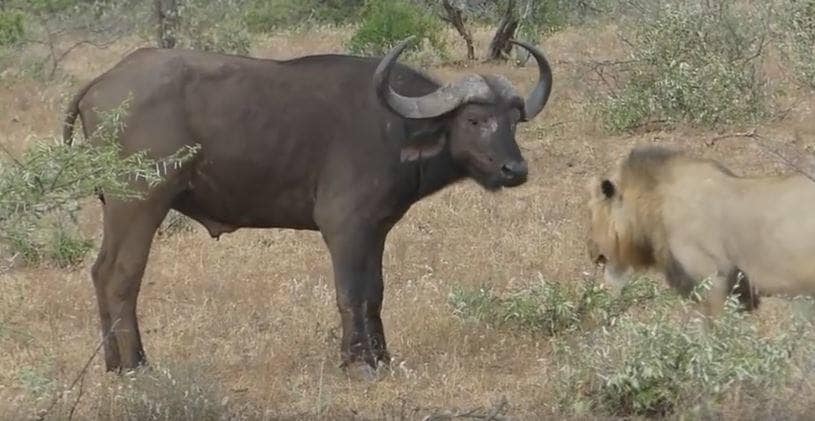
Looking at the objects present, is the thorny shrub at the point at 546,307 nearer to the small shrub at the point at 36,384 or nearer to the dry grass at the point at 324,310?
the dry grass at the point at 324,310

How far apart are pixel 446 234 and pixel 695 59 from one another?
4.67 m

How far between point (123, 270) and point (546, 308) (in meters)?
2.47

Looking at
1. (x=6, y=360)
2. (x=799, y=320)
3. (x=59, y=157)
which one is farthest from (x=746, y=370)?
(x=6, y=360)

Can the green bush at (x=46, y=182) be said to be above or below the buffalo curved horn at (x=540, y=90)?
above

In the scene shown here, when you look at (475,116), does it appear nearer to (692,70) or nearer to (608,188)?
(608,188)

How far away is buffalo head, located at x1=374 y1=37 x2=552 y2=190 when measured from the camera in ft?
23.7

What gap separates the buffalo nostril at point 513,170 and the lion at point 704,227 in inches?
38.2

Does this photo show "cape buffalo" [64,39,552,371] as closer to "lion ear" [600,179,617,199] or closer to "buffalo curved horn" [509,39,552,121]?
"buffalo curved horn" [509,39,552,121]

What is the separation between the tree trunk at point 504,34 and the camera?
1970cm

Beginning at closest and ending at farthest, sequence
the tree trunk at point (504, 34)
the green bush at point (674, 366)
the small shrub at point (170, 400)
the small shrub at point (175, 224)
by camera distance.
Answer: the green bush at point (674, 366) < the small shrub at point (170, 400) < the small shrub at point (175, 224) < the tree trunk at point (504, 34)

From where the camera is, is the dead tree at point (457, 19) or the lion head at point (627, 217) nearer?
the lion head at point (627, 217)

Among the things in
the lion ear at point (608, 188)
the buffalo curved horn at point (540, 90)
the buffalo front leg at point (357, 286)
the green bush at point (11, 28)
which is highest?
the buffalo curved horn at point (540, 90)

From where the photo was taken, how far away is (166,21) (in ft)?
47.4

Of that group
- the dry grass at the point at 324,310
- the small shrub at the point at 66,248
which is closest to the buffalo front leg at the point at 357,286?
the dry grass at the point at 324,310
